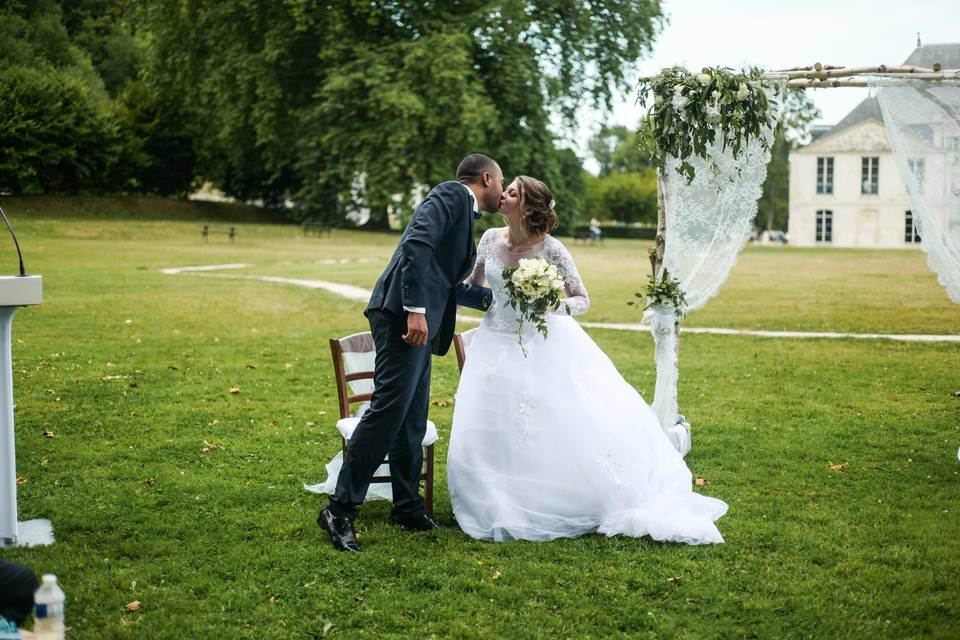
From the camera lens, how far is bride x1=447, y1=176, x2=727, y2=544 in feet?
17.8

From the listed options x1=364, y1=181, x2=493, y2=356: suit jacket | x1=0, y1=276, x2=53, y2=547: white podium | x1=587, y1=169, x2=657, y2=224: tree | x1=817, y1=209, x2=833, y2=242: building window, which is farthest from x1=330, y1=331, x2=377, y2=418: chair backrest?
x1=587, y1=169, x2=657, y2=224: tree

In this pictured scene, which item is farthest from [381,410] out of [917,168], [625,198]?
→ [625,198]

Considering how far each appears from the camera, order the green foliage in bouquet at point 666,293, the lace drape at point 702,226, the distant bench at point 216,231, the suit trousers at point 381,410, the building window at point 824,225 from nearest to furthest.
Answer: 1. the suit trousers at point 381,410
2. the green foliage in bouquet at point 666,293
3. the lace drape at point 702,226
4. the distant bench at point 216,231
5. the building window at point 824,225

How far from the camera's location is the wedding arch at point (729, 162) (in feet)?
22.6

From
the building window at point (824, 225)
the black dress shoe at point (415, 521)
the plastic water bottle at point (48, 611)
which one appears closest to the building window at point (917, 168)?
the black dress shoe at point (415, 521)

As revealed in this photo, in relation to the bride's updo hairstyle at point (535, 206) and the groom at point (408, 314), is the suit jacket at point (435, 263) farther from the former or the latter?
the bride's updo hairstyle at point (535, 206)

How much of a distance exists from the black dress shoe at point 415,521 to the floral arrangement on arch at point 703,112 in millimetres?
3564

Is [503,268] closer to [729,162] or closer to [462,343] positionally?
[462,343]

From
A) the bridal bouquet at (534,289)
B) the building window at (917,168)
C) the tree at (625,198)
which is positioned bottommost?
the bridal bouquet at (534,289)

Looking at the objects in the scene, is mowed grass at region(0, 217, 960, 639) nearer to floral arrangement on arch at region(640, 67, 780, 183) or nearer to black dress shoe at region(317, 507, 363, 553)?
black dress shoe at region(317, 507, 363, 553)

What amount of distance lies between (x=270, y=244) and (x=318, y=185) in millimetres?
9181

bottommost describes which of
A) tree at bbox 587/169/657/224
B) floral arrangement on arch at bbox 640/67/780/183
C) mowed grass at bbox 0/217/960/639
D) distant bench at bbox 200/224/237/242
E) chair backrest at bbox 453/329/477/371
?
mowed grass at bbox 0/217/960/639

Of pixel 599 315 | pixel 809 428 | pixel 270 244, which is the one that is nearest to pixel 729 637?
pixel 809 428

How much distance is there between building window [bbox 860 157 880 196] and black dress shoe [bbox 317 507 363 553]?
59.3 m
